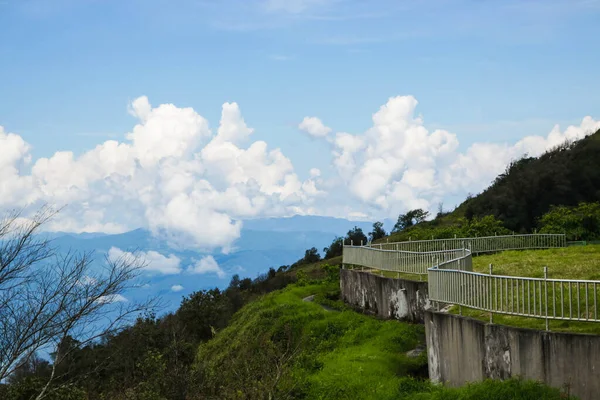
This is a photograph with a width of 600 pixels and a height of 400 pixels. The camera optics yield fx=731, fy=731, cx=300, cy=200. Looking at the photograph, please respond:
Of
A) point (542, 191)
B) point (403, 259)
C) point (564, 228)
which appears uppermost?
point (542, 191)

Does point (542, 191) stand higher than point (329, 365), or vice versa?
point (542, 191)

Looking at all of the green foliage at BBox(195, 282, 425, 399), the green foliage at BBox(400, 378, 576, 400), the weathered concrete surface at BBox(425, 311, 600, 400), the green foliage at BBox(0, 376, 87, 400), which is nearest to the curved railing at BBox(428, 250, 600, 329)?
the weathered concrete surface at BBox(425, 311, 600, 400)

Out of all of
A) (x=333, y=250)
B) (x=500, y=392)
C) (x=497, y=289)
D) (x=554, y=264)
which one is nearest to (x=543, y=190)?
(x=333, y=250)

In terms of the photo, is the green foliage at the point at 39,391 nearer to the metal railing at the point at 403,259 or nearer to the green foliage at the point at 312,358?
the green foliage at the point at 312,358

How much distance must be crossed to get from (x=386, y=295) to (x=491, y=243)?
1190 cm

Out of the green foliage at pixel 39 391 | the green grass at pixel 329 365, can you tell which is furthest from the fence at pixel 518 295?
the green foliage at pixel 39 391

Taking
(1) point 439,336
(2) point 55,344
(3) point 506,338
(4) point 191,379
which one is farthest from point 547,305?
(2) point 55,344

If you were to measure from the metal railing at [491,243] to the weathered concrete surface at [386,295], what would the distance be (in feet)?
12.0

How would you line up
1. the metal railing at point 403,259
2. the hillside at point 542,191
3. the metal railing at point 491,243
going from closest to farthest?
the metal railing at point 403,259, the metal railing at point 491,243, the hillside at point 542,191

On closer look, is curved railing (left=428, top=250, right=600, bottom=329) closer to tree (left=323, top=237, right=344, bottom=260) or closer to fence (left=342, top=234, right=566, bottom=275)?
fence (left=342, top=234, right=566, bottom=275)

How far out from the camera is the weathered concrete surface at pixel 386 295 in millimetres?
24062

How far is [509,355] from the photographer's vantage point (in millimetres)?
14758

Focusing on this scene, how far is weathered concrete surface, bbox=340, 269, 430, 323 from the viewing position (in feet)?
78.9

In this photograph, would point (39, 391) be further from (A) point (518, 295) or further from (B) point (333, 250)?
(B) point (333, 250)
